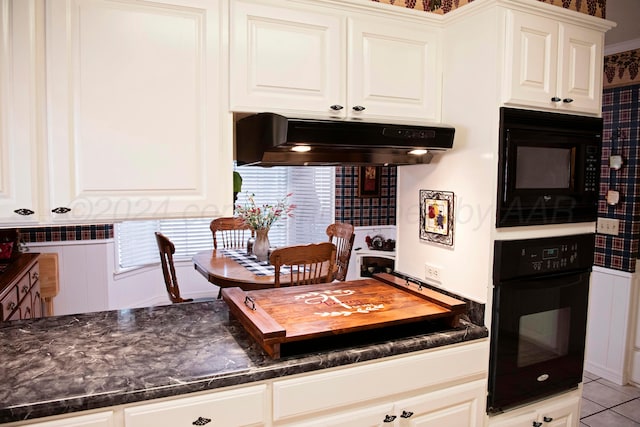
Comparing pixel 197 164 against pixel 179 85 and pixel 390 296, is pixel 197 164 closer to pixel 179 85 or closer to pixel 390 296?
pixel 179 85

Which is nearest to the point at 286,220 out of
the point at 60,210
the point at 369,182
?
the point at 369,182

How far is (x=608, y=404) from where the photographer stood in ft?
10.4

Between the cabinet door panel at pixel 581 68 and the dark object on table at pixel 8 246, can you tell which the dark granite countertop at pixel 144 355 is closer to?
the cabinet door panel at pixel 581 68

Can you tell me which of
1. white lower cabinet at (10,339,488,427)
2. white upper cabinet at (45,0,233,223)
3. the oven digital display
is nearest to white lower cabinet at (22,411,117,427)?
white lower cabinet at (10,339,488,427)

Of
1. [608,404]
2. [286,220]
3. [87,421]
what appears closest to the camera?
[87,421]

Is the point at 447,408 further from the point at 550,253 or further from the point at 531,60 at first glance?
the point at 531,60

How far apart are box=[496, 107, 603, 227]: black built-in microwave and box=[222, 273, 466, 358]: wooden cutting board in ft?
1.53

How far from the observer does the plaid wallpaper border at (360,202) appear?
539cm

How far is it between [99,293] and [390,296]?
10.9 ft

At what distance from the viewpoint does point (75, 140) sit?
5.12 ft

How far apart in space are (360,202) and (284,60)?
3.81 metres

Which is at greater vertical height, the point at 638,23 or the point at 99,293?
the point at 638,23

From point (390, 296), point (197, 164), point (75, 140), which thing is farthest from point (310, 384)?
point (75, 140)

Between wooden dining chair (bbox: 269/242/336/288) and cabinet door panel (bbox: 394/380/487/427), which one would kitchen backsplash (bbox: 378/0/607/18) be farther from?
cabinet door panel (bbox: 394/380/487/427)
